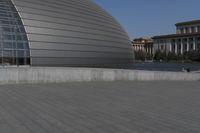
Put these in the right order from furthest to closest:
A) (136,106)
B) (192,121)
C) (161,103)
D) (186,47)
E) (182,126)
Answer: (186,47) → (161,103) → (136,106) → (192,121) → (182,126)

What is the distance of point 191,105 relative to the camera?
1095 centimetres

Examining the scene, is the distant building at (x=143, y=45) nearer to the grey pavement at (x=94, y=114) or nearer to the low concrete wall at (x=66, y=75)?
the low concrete wall at (x=66, y=75)

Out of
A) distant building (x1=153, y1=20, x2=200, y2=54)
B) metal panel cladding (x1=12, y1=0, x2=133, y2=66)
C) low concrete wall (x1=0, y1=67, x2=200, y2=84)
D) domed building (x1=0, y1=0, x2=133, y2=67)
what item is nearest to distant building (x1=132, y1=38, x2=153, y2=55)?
distant building (x1=153, y1=20, x2=200, y2=54)

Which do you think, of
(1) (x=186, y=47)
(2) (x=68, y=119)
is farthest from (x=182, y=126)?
(1) (x=186, y=47)

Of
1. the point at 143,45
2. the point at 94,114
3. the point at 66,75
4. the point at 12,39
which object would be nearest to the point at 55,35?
the point at 12,39

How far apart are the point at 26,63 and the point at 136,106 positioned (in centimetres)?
1240

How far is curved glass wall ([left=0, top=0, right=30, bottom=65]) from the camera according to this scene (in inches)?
812

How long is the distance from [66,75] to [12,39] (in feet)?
14.9

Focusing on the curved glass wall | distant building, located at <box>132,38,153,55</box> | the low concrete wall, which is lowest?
the low concrete wall

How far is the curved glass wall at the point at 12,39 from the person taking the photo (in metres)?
20.6

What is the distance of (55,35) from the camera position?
23.6 meters

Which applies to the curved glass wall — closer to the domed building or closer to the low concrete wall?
the domed building

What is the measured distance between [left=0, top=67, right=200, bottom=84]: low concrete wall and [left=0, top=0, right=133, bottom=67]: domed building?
11.9 ft

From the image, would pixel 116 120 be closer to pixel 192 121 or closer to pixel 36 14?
pixel 192 121
